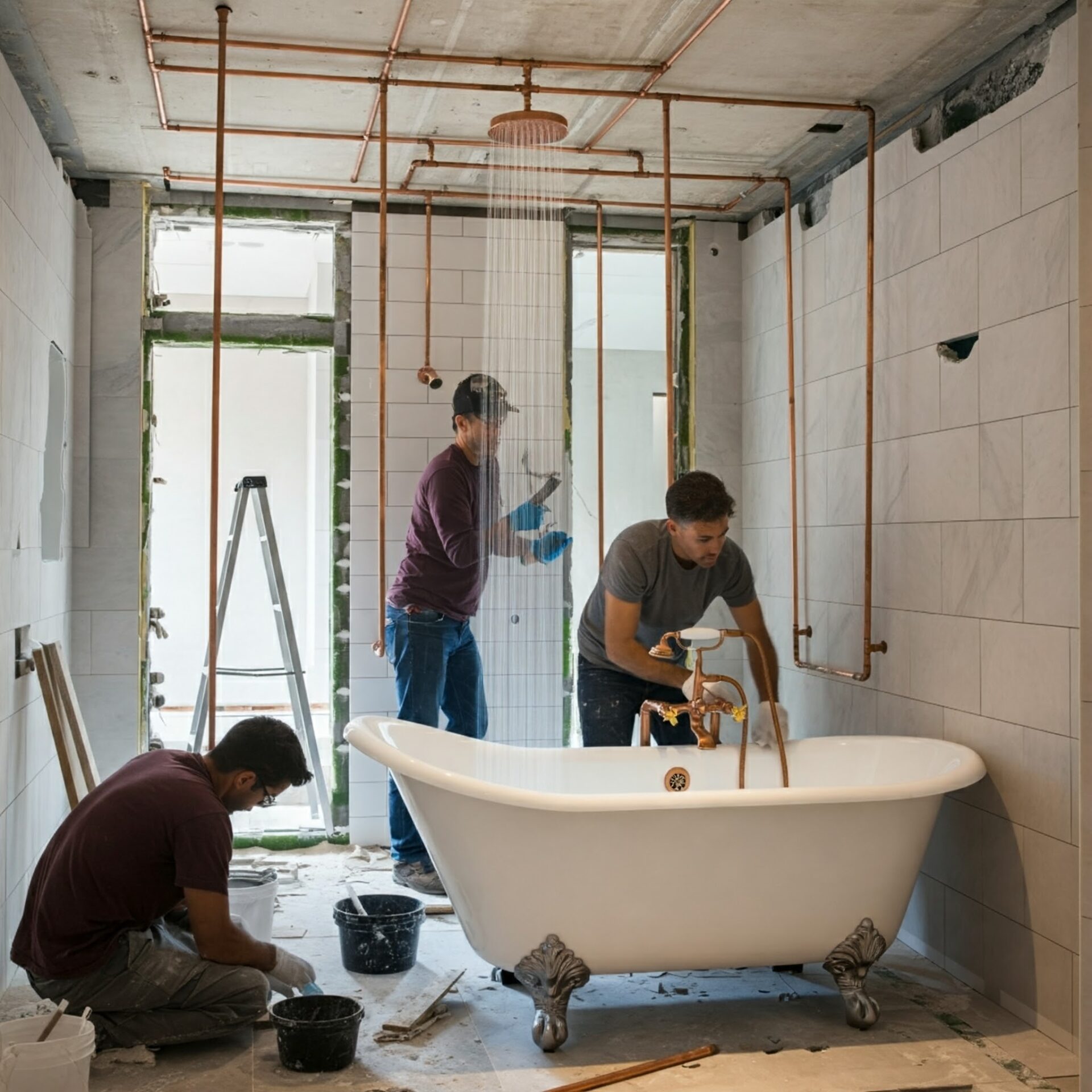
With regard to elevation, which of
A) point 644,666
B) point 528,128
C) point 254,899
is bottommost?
point 254,899

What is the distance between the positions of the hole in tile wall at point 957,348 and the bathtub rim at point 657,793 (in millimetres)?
1115

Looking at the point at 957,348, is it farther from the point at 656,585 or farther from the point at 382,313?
the point at 382,313

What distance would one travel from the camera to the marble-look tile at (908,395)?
3.55 meters

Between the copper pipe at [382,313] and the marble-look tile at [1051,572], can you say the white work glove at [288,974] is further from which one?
the marble-look tile at [1051,572]

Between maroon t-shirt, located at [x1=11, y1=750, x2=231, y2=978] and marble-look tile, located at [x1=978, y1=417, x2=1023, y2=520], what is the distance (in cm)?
210

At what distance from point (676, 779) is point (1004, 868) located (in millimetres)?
913

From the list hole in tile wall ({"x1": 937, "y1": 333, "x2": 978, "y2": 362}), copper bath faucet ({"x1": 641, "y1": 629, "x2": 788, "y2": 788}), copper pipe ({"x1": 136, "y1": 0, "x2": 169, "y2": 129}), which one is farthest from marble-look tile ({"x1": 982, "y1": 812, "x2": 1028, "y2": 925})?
copper pipe ({"x1": 136, "y1": 0, "x2": 169, "y2": 129})

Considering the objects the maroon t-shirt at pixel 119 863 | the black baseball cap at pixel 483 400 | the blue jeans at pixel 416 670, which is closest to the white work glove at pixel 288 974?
the maroon t-shirt at pixel 119 863

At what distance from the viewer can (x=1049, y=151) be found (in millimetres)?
3014

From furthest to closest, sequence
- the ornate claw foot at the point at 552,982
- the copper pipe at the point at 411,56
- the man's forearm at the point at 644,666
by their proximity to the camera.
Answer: the man's forearm at the point at 644,666 → the copper pipe at the point at 411,56 → the ornate claw foot at the point at 552,982

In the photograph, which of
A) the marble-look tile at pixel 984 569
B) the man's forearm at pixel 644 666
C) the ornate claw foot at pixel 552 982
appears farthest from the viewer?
the man's forearm at pixel 644 666

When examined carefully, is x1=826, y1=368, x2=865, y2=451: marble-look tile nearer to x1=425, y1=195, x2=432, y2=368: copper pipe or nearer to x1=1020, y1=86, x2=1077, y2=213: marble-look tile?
x1=1020, y1=86, x2=1077, y2=213: marble-look tile

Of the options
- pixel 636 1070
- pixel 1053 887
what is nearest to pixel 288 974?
pixel 636 1070

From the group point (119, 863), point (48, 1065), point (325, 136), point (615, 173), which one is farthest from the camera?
point (615, 173)
